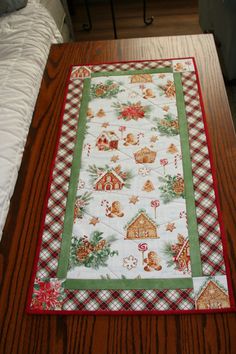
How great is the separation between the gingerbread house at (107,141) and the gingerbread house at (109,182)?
0.09 m

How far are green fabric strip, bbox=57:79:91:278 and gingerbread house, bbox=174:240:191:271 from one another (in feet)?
0.79

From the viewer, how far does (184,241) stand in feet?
2.48

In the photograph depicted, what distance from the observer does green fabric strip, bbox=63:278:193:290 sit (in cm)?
71

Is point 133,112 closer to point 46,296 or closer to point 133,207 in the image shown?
point 133,207

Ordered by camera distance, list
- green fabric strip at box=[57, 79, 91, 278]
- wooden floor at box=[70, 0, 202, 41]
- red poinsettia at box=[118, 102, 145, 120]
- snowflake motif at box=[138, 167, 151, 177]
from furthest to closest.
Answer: wooden floor at box=[70, 0, 202, 41], red poinsettia at box=[118, 102, 145, 120], snowflake motif at box=[138, 167, 151, 177], green fabric strip at box=[57, 79, 91, 278]

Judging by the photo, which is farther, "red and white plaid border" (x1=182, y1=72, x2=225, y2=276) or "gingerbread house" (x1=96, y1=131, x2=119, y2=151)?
"gingerbread house" (x1=96, y1=131, x2=119, y2=151)

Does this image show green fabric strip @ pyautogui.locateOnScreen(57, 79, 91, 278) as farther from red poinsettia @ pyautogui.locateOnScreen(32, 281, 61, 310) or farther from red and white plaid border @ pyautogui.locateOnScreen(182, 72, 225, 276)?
red and white plaid border @ pyautogui.locateOnScreen(182, 72, 225, 276)

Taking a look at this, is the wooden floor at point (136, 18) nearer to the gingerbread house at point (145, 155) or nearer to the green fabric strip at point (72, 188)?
the green fabric strip at point (72, 188)

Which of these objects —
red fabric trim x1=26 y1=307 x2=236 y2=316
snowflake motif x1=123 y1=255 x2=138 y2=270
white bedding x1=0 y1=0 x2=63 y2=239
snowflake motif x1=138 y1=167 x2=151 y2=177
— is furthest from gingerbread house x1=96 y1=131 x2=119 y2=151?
red fabric trim x1=26 y1=307 x2=236 y2=316

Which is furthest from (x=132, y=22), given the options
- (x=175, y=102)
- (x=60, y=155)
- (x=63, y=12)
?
(x=60, y=155)

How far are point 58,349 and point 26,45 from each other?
3.15 feet

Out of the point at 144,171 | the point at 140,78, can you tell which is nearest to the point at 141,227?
the point at 144,171

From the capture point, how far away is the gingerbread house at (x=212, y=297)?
68 centimetres

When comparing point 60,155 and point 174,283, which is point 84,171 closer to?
point 60,155
